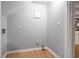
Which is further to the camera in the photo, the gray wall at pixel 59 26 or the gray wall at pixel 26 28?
the gray wall at pixel 26 28

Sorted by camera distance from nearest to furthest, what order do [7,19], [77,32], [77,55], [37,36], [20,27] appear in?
[77,55], [77,32], [7,19], [20,27], [37,36]

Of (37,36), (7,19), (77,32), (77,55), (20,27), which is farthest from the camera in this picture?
(37,36)

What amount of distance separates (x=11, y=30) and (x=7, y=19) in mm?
454

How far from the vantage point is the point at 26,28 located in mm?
3523

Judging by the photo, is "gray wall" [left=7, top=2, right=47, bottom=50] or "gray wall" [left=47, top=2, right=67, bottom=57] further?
"gray wall" [left=7, top=2, right=47, bottom=50]

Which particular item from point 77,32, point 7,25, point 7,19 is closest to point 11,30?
point 7,25

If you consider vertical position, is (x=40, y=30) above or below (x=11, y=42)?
above

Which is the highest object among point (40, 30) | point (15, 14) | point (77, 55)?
point (15, 14)

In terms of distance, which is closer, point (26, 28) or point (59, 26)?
point (59, 26)

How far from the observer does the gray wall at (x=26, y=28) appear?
3.31 metres

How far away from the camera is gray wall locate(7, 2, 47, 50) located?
3309 mm

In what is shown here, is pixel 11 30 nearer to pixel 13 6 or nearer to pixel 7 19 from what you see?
pixel 7 19

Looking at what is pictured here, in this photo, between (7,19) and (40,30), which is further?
(40,30)

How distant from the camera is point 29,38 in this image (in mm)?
3590
